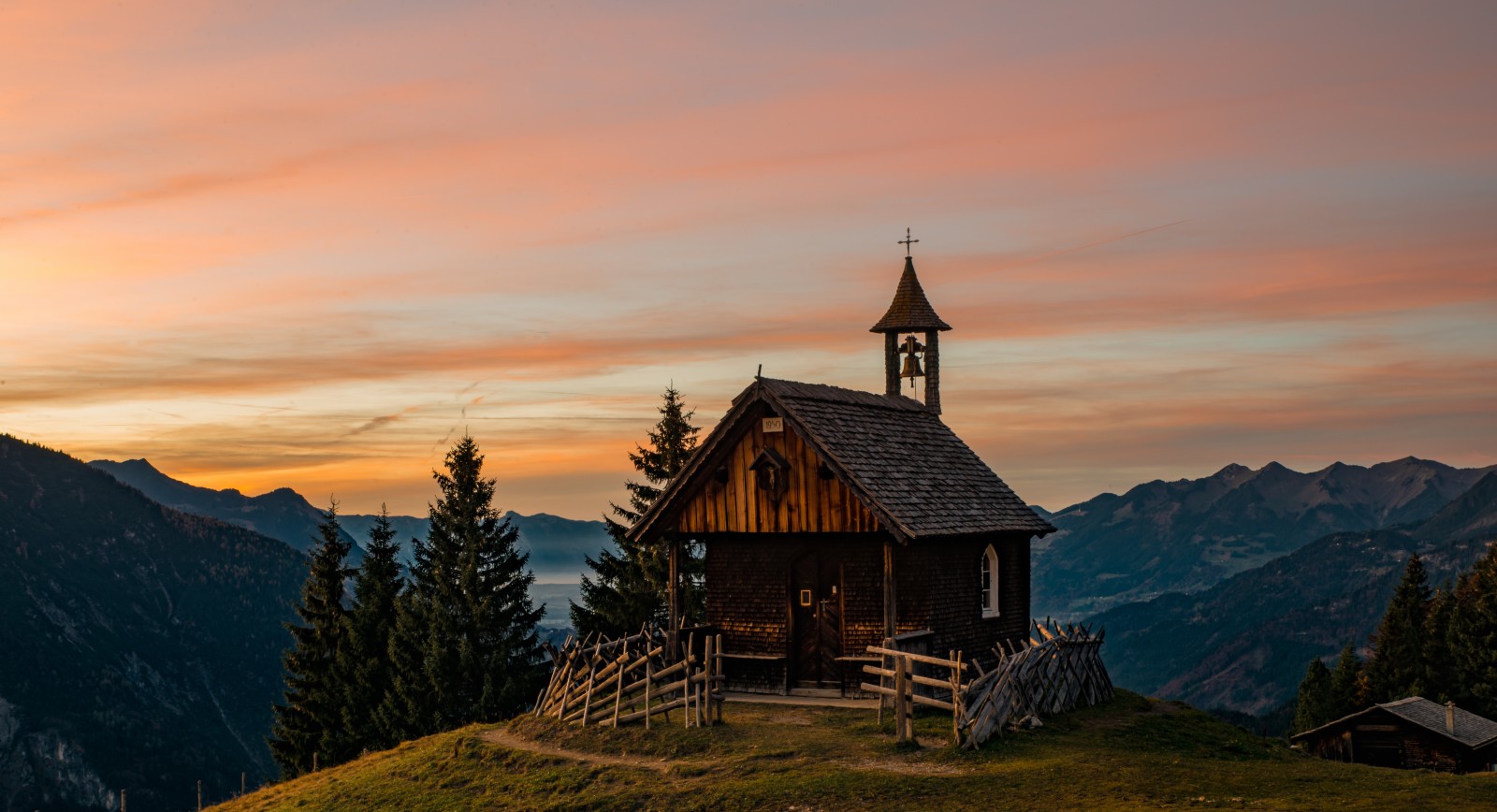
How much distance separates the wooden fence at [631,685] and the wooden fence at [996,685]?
4.06 m

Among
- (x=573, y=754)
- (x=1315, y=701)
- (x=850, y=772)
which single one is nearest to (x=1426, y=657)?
(x=1315, y=701)

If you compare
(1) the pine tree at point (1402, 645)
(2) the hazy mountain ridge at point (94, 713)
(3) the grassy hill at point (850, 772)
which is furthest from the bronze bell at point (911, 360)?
(2) the hazy mountain ridge at point (94, 713)

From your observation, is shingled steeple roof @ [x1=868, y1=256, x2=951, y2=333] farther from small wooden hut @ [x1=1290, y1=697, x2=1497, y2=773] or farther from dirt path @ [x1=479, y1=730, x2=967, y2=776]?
small wooden hut @ [x1=1290, y1=697, x2=1497, y2=773]

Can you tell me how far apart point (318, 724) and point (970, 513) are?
31.6 metres

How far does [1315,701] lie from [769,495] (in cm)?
8187

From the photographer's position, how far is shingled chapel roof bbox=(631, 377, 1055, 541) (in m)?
34.4

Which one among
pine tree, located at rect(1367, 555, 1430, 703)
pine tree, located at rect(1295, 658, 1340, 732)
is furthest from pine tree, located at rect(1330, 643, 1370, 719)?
pine tree, located at rect(1367, 555, 1430, 703)

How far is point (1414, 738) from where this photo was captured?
218ft

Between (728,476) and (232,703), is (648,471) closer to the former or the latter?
(728,476)

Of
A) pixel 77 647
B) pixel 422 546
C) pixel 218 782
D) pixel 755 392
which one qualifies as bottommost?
pixel 218 782

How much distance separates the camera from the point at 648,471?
57219 millimetres

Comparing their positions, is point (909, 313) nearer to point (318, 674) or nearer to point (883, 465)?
point (883, 465)

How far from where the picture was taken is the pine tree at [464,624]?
2020 inches

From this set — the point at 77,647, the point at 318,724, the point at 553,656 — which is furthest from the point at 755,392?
the point at 77,647
